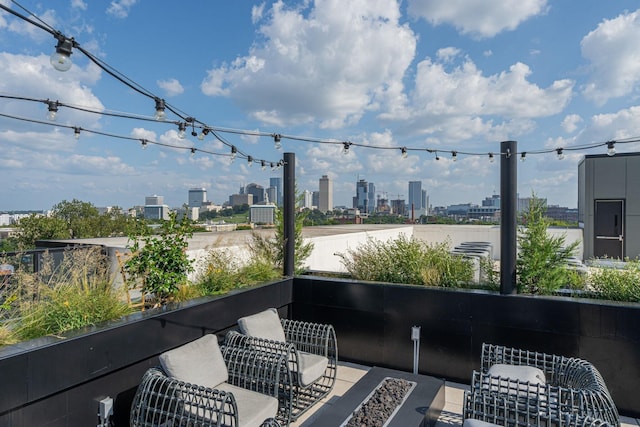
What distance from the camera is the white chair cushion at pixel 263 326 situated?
3525 millimetres

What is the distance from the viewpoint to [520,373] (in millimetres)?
2969

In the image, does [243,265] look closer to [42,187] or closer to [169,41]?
[169,41]

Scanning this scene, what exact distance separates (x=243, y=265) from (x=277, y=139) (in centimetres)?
165

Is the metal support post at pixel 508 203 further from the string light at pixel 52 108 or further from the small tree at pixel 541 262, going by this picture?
the string light at pixel 52 108

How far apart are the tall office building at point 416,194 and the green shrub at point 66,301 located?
9833mm

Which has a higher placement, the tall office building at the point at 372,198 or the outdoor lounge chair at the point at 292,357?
the tall office building at the point at 372,198

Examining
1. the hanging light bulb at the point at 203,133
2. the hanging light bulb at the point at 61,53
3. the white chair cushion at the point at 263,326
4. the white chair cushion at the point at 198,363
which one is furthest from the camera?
the hanging light bulb at the point at 203,133

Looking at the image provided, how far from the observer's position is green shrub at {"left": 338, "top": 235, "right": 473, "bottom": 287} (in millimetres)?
4309

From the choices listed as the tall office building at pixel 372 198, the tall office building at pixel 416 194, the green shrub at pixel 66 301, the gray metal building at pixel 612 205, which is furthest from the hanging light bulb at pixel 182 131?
the gray metal building at pixel 612 205

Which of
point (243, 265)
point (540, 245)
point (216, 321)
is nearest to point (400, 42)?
point (540, 245)

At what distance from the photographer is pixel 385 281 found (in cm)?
459

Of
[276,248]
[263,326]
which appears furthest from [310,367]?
[276,248]

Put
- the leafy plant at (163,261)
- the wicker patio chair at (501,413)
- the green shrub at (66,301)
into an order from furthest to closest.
Answer: the leafy plant at (163,261) < the green shrub at (66,301) < the wicker patio chair at (501,413)

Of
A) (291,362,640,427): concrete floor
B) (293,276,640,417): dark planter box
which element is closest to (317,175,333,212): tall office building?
(293,276,640,417): dark planter box
